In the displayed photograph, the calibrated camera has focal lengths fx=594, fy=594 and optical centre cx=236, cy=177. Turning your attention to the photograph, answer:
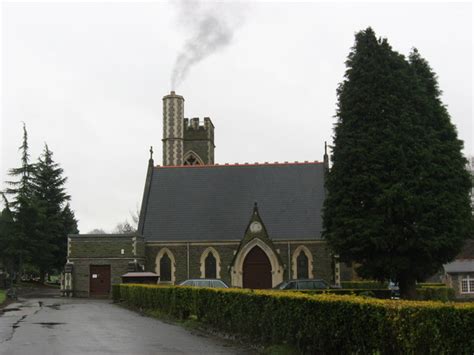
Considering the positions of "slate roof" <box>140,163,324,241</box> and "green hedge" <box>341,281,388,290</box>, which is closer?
"green hedge" <box>341,281,388,290</box>

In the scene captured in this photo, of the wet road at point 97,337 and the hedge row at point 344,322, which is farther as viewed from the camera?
the wet road at point 97,337

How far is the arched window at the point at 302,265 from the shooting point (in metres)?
41.6

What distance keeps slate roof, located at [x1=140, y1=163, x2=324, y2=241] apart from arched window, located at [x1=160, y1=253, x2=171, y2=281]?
1400 millimetres

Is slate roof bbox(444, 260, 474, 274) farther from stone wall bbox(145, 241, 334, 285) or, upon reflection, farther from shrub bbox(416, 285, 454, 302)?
shrub bbox(416, 285, 454, 302)

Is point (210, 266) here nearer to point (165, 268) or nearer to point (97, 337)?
point (165, 268)

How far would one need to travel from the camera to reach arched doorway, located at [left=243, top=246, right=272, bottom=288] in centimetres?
4081

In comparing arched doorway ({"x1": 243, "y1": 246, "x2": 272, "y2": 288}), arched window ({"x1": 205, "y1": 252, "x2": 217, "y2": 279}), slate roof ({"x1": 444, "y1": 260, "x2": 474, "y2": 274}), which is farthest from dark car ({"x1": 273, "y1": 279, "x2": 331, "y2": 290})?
slate roof ({"x1": 444, "y1": 260, "x2": 474, "y2": 274})

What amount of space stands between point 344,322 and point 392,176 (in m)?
18.3

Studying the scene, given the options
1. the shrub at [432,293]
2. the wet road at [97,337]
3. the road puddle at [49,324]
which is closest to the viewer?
the wet road at [97,337]

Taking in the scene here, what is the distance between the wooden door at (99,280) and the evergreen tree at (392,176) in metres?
18.2

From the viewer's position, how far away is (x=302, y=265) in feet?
137

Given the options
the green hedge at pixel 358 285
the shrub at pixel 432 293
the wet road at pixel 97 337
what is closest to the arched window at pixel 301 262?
the green hedge at pixel 358 285

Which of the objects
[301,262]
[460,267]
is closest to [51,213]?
[301,262]

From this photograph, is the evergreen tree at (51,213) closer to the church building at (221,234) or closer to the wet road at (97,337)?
the church building at (221,234)
